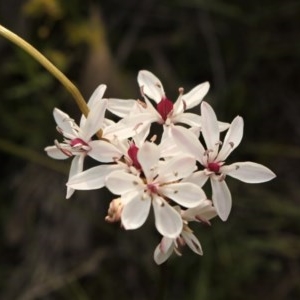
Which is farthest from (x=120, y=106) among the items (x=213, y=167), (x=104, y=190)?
(x=104, y=190)

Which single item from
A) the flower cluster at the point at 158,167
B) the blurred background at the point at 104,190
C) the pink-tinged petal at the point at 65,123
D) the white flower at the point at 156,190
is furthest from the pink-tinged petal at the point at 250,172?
the blurred background at the point at 104,190

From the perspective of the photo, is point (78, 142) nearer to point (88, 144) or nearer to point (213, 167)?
point (88, 144)

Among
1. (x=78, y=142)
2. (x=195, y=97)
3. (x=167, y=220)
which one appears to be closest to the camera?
(x=167, y=220)

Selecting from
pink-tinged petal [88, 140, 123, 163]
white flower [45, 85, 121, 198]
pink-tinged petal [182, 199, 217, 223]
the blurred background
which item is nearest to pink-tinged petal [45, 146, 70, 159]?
white flower [45, 85, 121, 198]

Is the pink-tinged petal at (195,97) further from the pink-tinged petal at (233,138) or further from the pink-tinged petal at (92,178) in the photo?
the pink-tinged petal at (92,178)

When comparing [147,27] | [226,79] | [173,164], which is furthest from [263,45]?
[173,164]

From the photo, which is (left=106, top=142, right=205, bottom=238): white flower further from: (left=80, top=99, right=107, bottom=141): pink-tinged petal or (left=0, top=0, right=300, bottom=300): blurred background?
(left=0, top=0, right=300, bottom=300): blurred background
